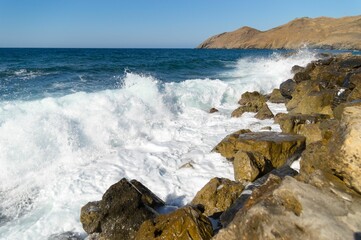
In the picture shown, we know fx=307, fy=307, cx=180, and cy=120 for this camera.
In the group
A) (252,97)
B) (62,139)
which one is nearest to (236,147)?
(62,139)

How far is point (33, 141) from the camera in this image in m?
7.49

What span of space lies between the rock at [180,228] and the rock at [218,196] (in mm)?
1036

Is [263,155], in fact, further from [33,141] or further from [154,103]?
[154,103]

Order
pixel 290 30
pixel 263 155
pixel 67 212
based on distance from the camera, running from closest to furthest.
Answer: pixel 67 212, pixel 263 155, pixel 290 30

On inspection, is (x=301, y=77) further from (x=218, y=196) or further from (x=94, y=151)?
(x=218, y=196)

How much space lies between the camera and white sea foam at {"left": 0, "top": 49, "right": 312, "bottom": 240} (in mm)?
5331

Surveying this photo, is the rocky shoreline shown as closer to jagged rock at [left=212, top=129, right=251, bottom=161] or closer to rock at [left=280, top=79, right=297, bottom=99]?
jagged rock at [left=212, top=129, right=251, bottom=161]

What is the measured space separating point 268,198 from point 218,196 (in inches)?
77.9

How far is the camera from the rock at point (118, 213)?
4.14m

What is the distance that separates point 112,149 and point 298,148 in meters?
4.55

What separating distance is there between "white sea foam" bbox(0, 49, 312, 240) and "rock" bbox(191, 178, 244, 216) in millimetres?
686

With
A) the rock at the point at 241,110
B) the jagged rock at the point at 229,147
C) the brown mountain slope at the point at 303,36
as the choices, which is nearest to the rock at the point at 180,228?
the jagged rock at the point at 229,147

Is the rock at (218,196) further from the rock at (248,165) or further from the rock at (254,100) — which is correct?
the rock at (254,100)

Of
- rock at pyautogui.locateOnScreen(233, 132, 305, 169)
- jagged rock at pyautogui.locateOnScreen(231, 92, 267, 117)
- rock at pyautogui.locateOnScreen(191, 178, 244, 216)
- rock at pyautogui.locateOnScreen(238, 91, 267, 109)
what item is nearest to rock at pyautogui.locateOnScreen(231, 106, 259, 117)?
jagged rock at pyautogui.locateOnScreen(231, 92, 267, 117)
